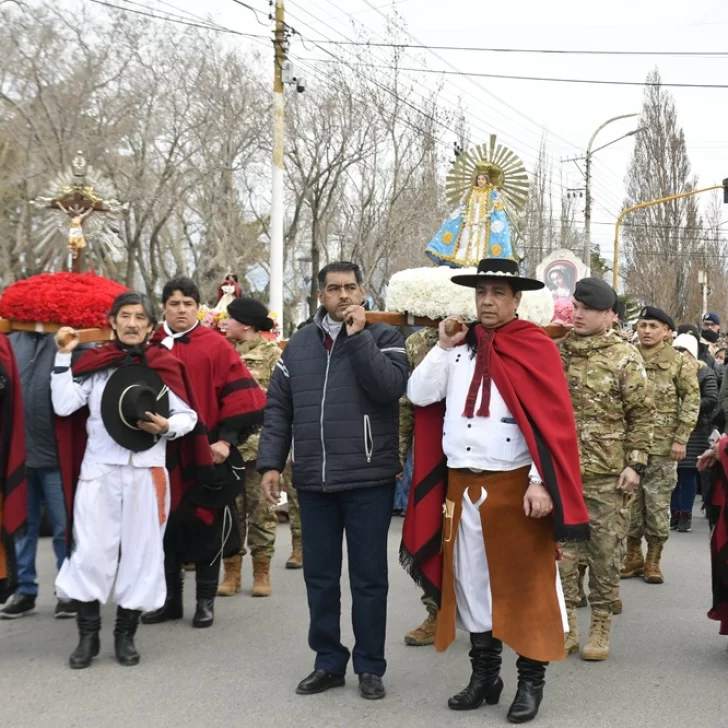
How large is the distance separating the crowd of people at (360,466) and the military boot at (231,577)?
2.26ft

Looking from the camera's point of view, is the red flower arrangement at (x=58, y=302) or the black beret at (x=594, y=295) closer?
the black beret at (x=594, y=295)

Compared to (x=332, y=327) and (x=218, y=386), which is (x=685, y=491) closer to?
(x=218, y=386)

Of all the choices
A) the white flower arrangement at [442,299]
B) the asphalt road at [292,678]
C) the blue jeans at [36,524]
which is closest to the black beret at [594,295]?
the white flower arrangement at [442,299]

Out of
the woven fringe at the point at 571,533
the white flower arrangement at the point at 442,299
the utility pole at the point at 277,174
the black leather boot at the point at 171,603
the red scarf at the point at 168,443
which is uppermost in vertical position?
the utility pole at the point at 277,174

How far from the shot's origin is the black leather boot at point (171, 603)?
684 cm

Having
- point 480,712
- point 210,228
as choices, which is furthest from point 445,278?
point 210,228

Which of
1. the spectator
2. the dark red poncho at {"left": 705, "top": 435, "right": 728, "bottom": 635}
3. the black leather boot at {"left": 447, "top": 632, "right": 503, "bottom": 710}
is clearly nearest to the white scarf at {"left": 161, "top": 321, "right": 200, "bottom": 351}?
the black leather boot at {"left": 447, "top": 632, "right": 503, "bottom": 710}

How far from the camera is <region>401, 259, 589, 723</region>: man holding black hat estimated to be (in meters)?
4.89

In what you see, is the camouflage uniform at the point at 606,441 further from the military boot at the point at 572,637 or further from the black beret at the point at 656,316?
the black beret at the point at 656,316

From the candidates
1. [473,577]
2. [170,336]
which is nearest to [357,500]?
[473,577]

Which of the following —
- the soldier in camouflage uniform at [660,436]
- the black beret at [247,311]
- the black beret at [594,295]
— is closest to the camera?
the black beret at [594,295]

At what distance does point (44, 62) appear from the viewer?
70.7 ft

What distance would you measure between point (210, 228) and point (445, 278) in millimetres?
21683

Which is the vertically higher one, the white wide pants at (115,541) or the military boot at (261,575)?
the white wide pants at (115,541)
